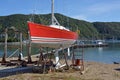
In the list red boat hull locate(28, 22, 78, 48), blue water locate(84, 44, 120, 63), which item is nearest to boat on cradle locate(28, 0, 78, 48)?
red boat hull locate(28, 22, 78, 48)

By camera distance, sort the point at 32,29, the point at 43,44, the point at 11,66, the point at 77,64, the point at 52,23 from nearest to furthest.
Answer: the point at 32,29, the point at 43,44, the point at 52,23, the point at 77,64, the point at 11,66

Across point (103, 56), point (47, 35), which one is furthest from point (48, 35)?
point (103, 56)

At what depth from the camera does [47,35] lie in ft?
66.1

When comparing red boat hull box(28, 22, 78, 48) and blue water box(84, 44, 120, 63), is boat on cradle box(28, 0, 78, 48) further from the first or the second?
blue water box(84, 44, 120, 63)

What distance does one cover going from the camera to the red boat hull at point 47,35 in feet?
63.4

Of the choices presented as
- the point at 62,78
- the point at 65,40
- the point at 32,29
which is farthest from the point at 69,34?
the point at 62,78

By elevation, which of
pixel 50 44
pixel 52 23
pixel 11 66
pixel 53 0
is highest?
pixel 53 0

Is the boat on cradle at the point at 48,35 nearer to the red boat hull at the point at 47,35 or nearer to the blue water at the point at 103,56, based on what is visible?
the red boat hull at the point at 47,35

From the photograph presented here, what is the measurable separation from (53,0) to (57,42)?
3.18m

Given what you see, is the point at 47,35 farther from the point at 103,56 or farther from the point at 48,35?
the point at 103,56

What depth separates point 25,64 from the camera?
25984 millimetres

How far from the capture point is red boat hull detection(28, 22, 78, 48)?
1934 centimetres

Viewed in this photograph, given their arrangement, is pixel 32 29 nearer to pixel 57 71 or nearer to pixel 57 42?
pixel 57 42

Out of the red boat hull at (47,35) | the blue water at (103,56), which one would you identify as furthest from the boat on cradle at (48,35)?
the blue water at (103,56)
